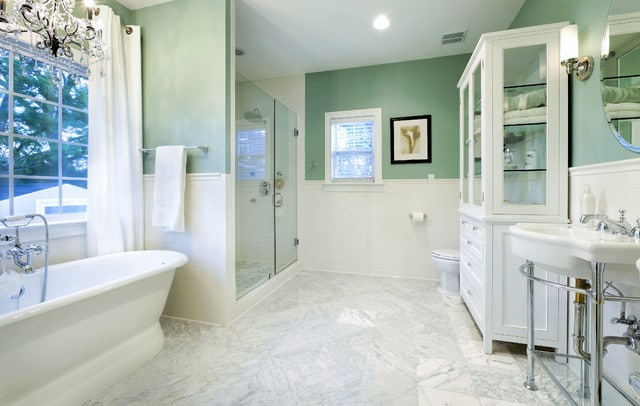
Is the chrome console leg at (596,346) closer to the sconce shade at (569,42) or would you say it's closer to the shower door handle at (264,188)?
the sconce shade at (569,42)

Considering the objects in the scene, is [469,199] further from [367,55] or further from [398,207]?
[367,55]

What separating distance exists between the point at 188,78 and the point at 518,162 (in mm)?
2533

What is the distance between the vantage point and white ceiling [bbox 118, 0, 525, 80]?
2348 mm

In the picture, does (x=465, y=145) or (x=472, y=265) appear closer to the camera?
(x=472, y=265)

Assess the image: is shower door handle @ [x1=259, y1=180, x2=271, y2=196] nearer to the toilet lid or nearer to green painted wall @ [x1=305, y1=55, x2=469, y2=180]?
green painted wall @ [x1=305, y1=55, x2=469, y2=180]

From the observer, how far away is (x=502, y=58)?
1786mm

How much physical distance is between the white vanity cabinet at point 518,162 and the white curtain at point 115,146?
267 centimetres

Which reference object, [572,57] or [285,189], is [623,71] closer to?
[572,57]

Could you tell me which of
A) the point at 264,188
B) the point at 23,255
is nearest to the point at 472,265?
the point at 264,188

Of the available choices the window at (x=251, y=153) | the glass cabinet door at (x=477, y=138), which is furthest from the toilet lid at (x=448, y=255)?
the window at (x=251, y=153)

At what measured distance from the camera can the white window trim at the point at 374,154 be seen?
3408 mm

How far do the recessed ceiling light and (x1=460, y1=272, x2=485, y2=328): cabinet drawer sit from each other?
7.53ft

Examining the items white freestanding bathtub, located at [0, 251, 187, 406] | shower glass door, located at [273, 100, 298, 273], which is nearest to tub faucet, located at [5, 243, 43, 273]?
white freestanding bathtub, located at [0, 251, 187, 406]

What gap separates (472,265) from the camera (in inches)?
84.9
